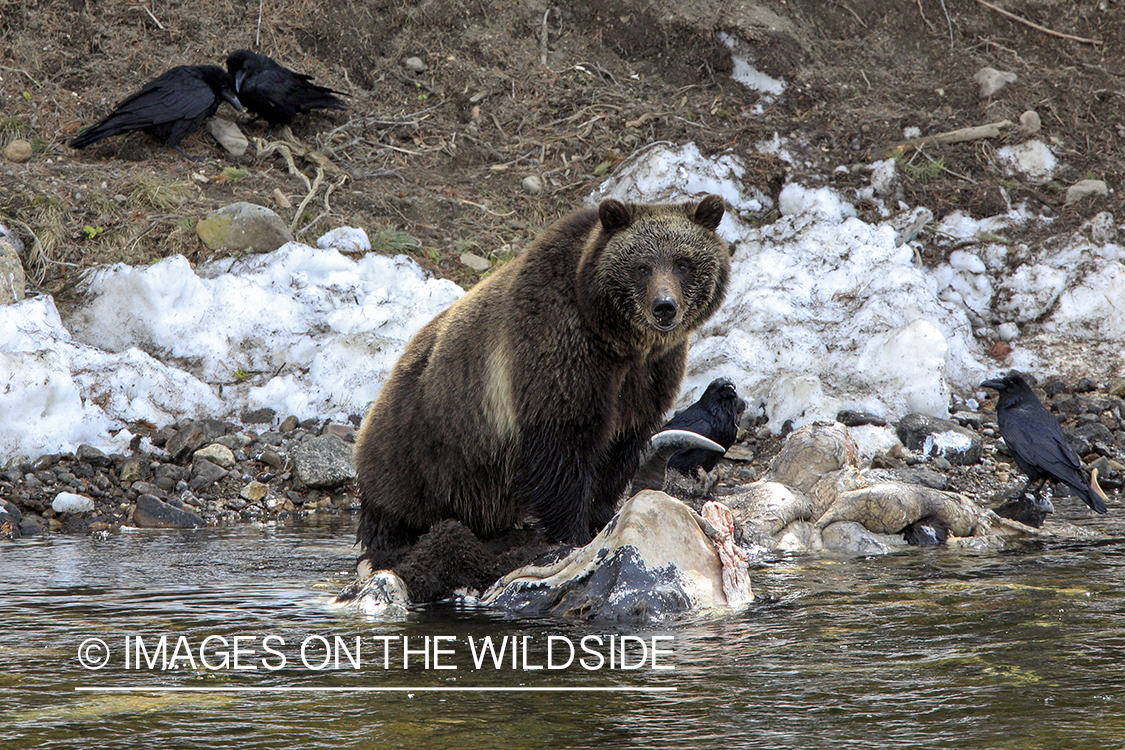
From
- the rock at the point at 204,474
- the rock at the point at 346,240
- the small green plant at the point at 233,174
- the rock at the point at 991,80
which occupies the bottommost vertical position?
the rock at the point at 204,474

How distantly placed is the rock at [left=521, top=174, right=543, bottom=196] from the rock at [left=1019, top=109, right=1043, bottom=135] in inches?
220

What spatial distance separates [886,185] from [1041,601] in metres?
8.17

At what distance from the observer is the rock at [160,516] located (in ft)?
24.9

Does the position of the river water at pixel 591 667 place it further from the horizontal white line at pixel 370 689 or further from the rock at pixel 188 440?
the rock at pixel 188 440

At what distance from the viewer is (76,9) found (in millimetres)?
13062

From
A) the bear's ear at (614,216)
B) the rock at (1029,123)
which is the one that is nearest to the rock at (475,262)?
the bear's ear at (614,216)

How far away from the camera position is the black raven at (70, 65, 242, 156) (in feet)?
37.5

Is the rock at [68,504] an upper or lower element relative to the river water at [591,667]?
upper

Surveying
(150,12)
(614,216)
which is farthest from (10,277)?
(614,216)

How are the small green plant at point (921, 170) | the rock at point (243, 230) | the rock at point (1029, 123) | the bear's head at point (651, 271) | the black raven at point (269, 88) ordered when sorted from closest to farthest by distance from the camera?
the bear's head at point (651, 271) → the rock at point (243, 230) → the black raven at point (269, 88) → the small green plant at point (921, 170) → the rock at point (1029, 123)

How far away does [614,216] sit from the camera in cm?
533

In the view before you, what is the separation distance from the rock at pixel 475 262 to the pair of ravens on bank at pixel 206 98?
8.64 ft

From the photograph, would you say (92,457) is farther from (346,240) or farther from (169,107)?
(169,107)

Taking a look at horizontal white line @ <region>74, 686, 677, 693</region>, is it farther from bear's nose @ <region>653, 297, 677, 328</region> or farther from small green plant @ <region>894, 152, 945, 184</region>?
small green plant @ <region>894, 152, 945, 184</region>
